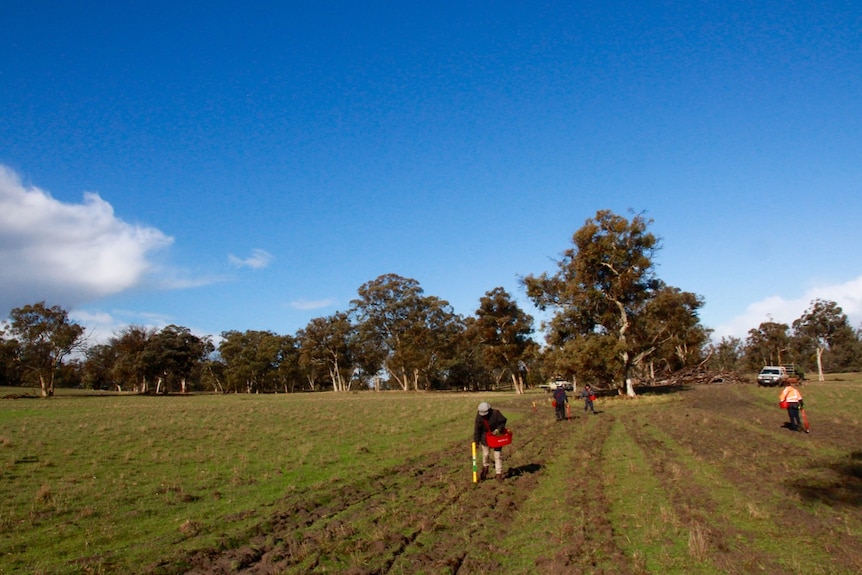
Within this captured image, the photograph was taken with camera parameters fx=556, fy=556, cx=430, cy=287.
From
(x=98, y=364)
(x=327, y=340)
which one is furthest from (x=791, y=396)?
(x=98, y=364)

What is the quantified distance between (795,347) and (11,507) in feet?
336

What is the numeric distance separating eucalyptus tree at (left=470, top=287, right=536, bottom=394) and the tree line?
14 cm

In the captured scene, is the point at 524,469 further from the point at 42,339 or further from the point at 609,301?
the point at 42,339

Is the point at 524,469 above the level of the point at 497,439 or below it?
below

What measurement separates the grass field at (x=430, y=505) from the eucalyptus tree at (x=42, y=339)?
184 feet

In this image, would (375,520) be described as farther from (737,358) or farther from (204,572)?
(737,358)

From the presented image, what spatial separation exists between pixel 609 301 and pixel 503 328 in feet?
66.2

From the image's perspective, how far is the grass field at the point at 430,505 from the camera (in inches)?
308

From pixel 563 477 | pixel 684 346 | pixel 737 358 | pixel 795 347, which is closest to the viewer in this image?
pixel 563 477

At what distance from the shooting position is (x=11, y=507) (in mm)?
10805

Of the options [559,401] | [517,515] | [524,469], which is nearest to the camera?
[517,515]

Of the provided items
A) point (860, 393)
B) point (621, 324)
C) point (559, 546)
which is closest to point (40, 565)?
point (559, 546)

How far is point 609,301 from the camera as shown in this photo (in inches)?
1893

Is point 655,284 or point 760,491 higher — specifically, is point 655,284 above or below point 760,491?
above
